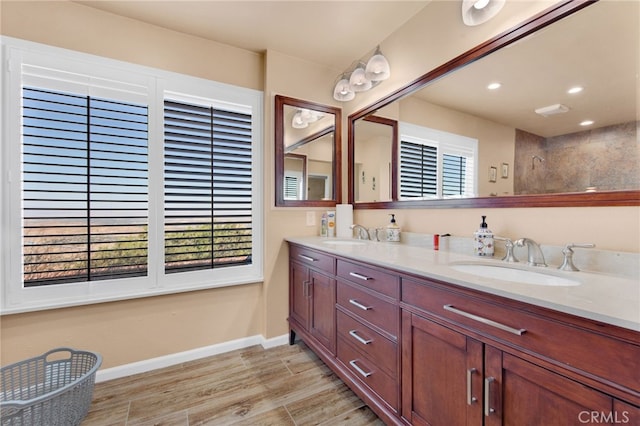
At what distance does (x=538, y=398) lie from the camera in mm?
806

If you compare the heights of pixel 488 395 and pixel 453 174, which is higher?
pixel 453 174

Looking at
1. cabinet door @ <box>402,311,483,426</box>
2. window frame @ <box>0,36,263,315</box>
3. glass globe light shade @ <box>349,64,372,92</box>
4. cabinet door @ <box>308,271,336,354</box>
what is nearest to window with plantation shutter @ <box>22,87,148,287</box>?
window frame @ <box>0,36,263,315</box>

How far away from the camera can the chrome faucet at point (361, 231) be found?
2369 millimetres

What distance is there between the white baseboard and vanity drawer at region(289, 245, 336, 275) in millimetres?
753

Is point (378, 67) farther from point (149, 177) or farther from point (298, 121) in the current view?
point (149, 177)

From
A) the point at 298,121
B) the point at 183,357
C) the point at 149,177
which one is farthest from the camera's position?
the point at 298,121

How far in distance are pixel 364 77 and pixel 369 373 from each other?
2039 millimetres

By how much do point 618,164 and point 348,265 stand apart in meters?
1.25

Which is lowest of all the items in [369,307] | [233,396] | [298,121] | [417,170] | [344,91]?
[233,396]

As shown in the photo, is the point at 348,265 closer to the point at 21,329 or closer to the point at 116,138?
the point at 116,138

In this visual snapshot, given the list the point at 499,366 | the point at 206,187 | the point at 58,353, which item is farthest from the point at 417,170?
the point at 58,353

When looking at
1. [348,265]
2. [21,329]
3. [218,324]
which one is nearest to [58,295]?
[21,329]

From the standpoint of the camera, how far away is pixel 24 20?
1694 millimetres

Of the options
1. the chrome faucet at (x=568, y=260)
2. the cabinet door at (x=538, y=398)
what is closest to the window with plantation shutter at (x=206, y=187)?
the cabinet door at (x=538, y=398)
